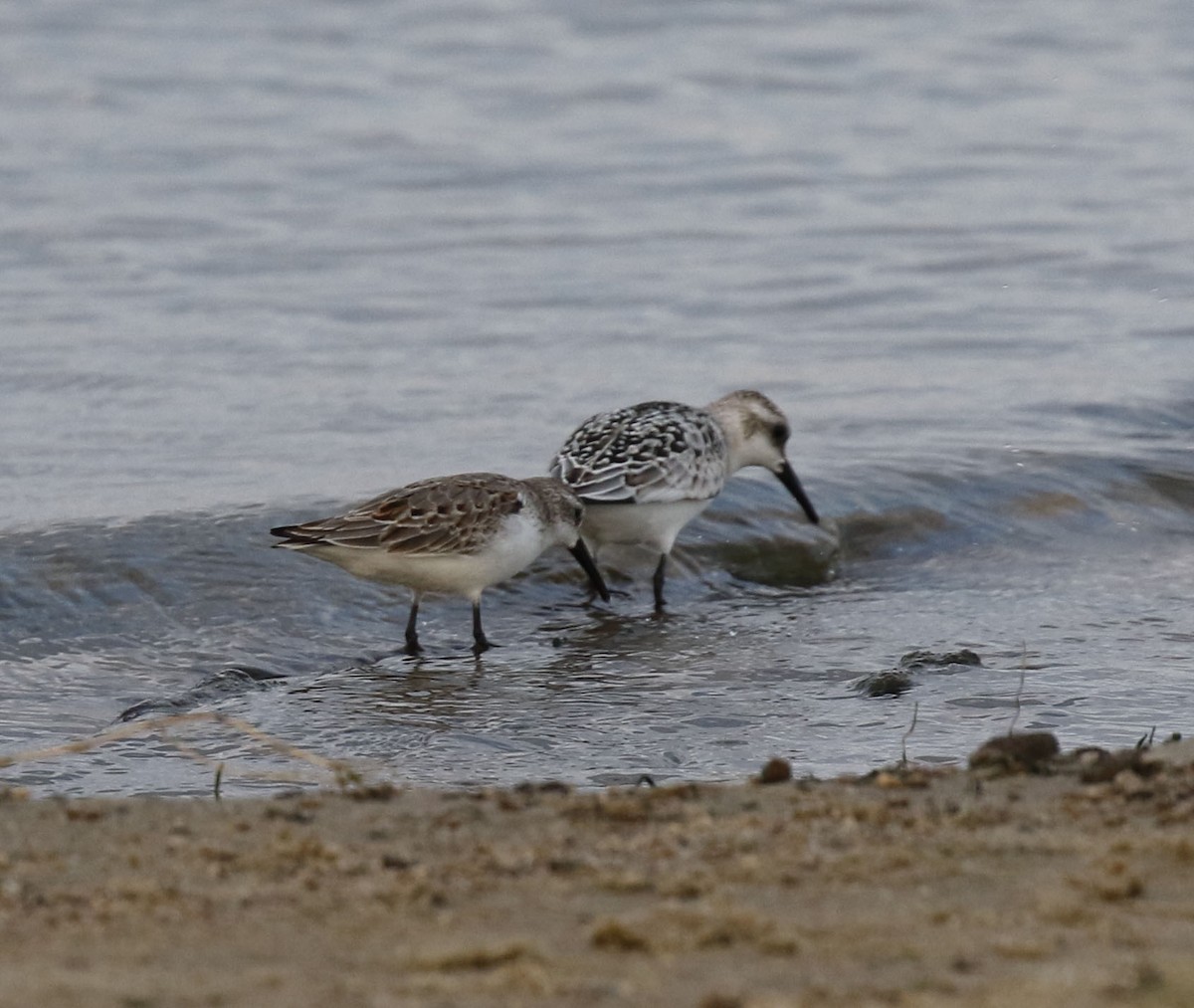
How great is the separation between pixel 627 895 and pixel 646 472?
4.79 metres

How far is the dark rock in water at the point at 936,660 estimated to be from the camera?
22.0ft

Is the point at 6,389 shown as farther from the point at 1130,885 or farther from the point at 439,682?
the point at 1130,885

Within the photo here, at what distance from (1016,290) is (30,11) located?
10.5m

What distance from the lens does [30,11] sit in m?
19.1

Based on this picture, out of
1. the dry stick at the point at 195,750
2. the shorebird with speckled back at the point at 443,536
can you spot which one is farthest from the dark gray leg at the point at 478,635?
the dry stick at the point at 195,750

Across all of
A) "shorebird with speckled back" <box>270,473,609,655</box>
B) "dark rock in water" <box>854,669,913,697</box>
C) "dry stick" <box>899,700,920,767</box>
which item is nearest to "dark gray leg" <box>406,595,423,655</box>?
"shorebird with speckled back" <box>270,473,609,655</box>

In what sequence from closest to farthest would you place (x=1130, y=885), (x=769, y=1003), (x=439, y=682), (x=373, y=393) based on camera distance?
(x=769, y=1003), (x=1130, y=885), (x=439, y=682), (x=373, y=393)

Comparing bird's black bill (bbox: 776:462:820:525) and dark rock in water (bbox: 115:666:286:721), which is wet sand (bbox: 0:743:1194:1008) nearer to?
→ dark rock in water (bbox: 115:666:286:721)

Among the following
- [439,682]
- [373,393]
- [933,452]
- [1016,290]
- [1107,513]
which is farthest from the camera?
[1016,290]

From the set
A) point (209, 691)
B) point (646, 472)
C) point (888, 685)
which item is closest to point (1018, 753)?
point (888, 685)

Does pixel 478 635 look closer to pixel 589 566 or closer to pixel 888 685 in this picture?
pixel 589 566

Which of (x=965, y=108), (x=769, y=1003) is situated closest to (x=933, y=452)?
(x=769, y=1003)

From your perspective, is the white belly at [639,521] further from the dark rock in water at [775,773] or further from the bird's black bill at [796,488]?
the dark rock in water at [775,773]

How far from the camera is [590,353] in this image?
1145 cm
